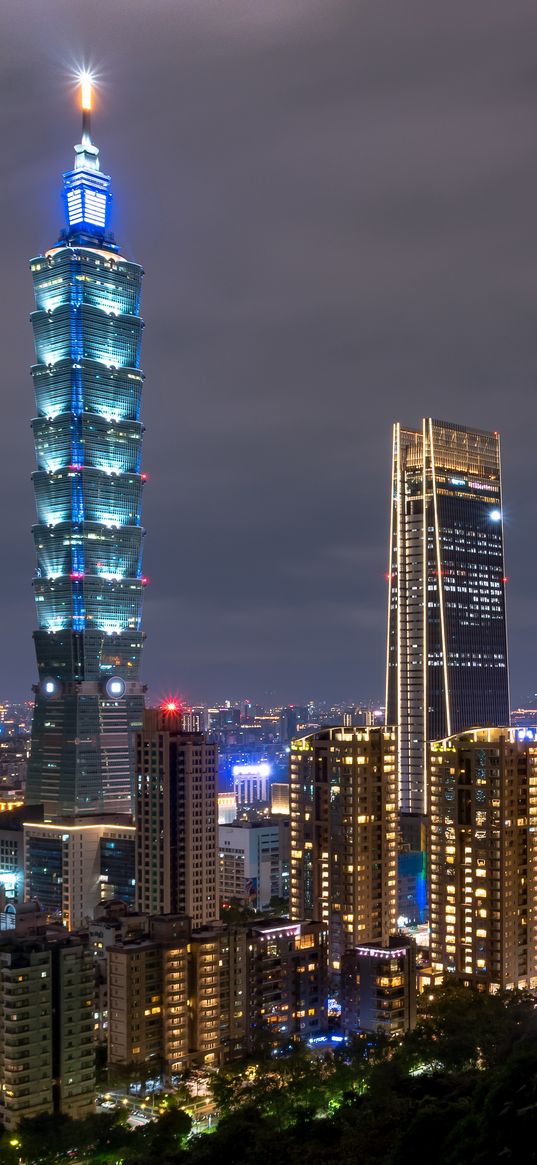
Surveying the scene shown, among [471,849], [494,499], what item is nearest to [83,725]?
[494,499]

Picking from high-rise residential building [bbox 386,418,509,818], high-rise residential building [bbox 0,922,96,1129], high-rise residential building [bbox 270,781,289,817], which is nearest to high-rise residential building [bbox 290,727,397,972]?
high-rise residential building [bbox 0,922,96,1129]

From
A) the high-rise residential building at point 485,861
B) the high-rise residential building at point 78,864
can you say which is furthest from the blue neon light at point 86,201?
the high-rise residential building at point 485,861

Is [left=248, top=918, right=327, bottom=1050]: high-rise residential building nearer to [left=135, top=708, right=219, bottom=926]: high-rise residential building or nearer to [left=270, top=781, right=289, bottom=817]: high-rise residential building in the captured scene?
[left=135, top=708, right=219, bottom=926]: high-rise residential building

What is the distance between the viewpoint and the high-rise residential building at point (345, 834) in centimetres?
5356

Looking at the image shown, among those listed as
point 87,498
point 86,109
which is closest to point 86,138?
point 86,109

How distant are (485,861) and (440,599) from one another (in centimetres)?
3431

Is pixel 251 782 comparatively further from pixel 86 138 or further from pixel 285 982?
pixel 285 982

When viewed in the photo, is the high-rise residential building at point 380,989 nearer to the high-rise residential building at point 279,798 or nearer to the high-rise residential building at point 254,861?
the high-rise residential building at point 254,861

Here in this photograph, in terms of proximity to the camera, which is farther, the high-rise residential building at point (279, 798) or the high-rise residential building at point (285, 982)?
the high-rise residential building at point (279, 798)

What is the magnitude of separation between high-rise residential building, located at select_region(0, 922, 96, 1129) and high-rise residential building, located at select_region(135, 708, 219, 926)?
64.6ft

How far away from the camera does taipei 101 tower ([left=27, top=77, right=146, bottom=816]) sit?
8700 cm

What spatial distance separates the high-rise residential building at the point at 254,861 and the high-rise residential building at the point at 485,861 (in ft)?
93.2

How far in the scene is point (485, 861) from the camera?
174ft

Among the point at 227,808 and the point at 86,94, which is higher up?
the point at 86,94
